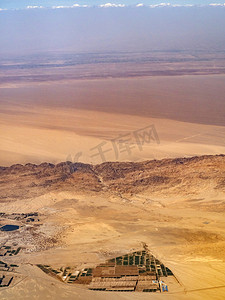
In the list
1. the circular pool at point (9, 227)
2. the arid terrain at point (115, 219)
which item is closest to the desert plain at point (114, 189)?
the arid terrain at point (115, 219)

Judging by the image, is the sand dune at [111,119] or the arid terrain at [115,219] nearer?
the arid terrain at [115,219]

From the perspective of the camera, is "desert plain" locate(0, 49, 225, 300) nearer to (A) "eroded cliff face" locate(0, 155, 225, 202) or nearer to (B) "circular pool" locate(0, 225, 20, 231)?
(A) "eroded cliff face" locate(0, 155, 225, 202)

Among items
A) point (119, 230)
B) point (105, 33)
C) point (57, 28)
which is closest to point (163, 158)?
point (119, 230)

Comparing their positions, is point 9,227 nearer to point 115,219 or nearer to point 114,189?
point 115,219

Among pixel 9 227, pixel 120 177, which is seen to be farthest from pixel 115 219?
pixel 120 177

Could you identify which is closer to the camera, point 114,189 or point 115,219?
point 115,219

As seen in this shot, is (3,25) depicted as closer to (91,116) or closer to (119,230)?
(91,116)

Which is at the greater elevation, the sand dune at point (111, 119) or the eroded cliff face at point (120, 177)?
the sand dune at point (111, 119)

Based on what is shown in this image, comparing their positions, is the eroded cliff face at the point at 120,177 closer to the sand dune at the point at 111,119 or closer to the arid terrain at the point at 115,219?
the arid terrain at the point at 115,219

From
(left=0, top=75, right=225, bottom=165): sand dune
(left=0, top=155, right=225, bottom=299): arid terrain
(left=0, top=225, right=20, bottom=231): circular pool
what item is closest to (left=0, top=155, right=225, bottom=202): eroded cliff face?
(left=0, top=155, right=225, bottom=299): arid terrain
